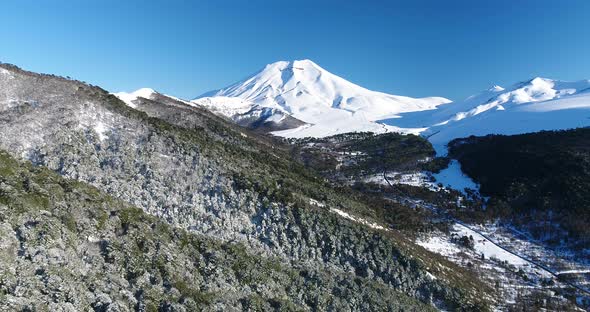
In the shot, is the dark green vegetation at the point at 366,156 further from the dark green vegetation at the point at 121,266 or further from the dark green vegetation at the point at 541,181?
the dark green vegetation at the point at 121,266

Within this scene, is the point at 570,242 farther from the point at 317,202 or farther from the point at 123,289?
the point at 123,289

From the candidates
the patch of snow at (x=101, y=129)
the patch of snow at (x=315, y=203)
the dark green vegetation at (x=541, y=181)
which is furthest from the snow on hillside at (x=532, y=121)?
the patch of snow at (x=101, y=129)

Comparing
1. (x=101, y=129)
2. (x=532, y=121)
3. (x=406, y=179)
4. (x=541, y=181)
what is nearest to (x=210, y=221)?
(x=101, y=129)

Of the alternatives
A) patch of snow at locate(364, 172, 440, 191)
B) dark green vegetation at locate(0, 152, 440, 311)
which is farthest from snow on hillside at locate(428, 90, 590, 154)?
dark green vegetation at locate(0, 152, 440, 311)

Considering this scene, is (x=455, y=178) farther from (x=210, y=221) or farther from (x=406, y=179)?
(x=210, y=221)

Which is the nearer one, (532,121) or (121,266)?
(121,266)

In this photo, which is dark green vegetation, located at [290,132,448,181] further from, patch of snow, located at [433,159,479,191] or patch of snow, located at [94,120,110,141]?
patch of snow, located at [94,120,110,141]
